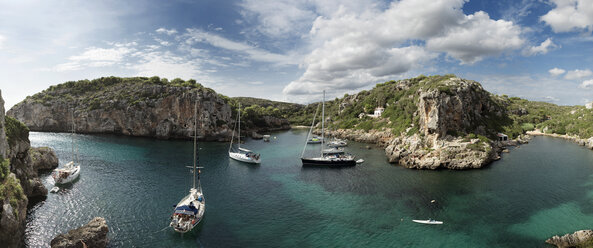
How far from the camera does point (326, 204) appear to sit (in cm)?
3534

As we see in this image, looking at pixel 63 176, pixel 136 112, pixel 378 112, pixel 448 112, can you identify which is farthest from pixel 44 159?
pixel 378 112

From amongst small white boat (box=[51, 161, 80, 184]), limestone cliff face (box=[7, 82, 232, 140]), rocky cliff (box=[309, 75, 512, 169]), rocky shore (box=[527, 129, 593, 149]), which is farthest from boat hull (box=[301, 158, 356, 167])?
rocky shore (box=[527, 129, 593, 149])

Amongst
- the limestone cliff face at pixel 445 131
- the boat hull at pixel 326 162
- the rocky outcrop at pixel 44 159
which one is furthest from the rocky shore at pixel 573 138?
the rocky outcrop at pixel 44 159

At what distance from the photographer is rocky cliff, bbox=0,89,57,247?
21.2m

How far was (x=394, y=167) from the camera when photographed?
55.2 meters

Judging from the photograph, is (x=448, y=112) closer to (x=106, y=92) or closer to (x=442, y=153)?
(x=442, y=153)

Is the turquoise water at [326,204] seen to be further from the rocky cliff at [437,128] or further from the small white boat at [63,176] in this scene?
the rocky cliff at [437,128]

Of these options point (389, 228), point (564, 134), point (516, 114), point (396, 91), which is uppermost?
point (396, 91)

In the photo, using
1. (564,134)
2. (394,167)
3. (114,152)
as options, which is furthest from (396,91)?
(114,152)

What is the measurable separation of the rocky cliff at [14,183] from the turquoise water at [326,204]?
2332mm

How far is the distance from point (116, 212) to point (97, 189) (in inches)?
446

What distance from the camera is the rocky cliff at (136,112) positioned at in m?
96.9

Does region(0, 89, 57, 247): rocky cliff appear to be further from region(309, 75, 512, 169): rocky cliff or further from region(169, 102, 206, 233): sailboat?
region(309, 75, 512, 169): rocky cliff

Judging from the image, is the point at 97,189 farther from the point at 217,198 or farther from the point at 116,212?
the point at 217,198
